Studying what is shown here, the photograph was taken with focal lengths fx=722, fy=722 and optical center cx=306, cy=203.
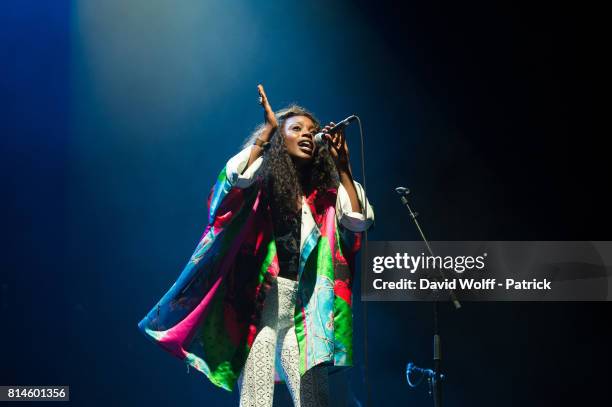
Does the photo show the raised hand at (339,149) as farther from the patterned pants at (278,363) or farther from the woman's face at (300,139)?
the patterned pants at (278,363)

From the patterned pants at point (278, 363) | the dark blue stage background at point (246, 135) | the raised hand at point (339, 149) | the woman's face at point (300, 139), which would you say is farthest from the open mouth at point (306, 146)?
the dark blue stage background at point (246, 135)

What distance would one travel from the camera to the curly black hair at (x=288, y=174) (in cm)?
292

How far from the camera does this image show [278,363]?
273 cm

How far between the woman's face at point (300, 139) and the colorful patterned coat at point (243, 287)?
8.8 inches

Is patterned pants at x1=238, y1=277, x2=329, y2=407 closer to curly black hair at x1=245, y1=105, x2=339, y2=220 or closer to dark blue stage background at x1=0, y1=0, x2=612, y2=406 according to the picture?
curly black hair at x1=245, y1=105, x2=339, y2=220

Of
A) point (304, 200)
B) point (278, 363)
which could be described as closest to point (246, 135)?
point (304, 200)

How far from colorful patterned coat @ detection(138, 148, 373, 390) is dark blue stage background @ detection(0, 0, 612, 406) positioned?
3.93 ft

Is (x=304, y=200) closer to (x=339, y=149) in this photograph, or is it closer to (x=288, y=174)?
(x=288, y=174)

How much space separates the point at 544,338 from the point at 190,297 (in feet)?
7.31

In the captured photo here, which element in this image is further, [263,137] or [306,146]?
[306,146]

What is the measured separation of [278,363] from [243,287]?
0.32 metres

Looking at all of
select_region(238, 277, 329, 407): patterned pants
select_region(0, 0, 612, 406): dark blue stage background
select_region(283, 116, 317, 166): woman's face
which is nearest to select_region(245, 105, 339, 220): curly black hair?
select_region(283, 116, 317, 166): woman's face

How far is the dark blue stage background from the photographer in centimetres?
386

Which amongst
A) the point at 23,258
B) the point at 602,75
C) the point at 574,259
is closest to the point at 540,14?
the point at 602,75
